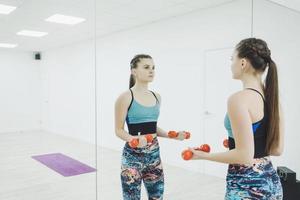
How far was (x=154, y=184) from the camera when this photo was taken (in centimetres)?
175

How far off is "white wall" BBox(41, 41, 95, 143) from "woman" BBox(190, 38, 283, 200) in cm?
164

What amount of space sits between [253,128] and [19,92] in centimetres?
196

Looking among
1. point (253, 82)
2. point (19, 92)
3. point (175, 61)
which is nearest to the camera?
point (253, 82)

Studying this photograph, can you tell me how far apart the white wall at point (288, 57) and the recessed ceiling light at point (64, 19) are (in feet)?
6.47

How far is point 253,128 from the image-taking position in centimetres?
110

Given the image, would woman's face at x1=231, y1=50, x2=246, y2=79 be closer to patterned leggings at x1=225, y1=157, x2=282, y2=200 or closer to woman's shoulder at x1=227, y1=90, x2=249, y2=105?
woman's shoulder at x1=227, y1=90, x2=249, y2=105

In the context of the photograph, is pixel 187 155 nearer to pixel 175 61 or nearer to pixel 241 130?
pixel 241 130

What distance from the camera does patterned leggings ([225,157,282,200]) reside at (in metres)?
1.13

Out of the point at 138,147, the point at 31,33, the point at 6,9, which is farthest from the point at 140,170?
the point at 6,9

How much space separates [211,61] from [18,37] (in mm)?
1983

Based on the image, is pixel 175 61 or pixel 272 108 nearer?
pixel 272 108

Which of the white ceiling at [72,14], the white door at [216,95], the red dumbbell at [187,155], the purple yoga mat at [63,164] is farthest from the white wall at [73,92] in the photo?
the red dumbbell at [187,155]

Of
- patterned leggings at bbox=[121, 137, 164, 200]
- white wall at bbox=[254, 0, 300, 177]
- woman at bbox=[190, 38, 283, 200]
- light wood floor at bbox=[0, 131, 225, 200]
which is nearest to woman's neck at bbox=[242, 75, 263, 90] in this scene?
woman at bbox=[190, 38, 283, 200]

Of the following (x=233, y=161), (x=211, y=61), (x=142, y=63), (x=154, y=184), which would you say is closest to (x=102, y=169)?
(x=154, y=184)
